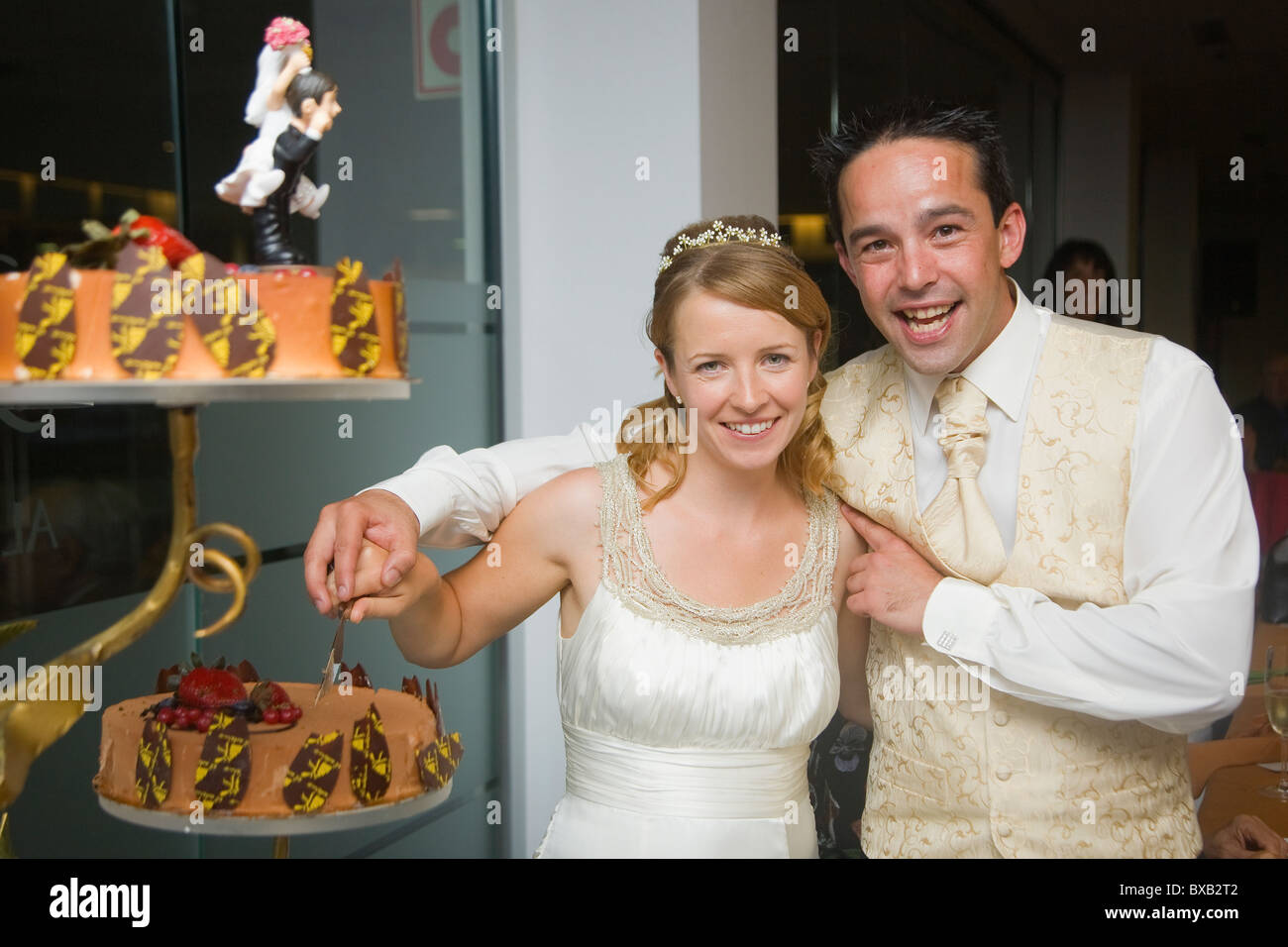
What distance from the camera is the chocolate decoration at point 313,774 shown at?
4.90 feet

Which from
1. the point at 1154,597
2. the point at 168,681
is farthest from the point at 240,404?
the point at 1154,597

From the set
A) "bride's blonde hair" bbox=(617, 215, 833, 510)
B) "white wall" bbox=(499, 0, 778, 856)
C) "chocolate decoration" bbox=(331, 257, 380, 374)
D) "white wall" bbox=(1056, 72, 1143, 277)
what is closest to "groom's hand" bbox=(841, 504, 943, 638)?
"bride's blonde hair" bbox=(617, 215, 833, 510)

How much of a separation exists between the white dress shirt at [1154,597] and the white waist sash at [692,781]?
0.38 m

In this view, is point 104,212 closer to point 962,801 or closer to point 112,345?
point 112,345

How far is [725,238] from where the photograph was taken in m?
1.84

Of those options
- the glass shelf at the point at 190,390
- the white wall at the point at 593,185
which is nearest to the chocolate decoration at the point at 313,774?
the glass shelf at the point at 190,390

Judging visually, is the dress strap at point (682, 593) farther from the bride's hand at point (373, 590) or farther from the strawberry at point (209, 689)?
the strawberry at point (209, 689)

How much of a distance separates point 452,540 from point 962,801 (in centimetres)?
89

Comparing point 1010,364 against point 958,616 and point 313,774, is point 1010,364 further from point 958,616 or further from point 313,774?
point 313,774

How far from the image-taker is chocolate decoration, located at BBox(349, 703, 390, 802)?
4.99 ft

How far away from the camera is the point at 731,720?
6.04 feet

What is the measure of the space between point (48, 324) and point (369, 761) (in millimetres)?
670
